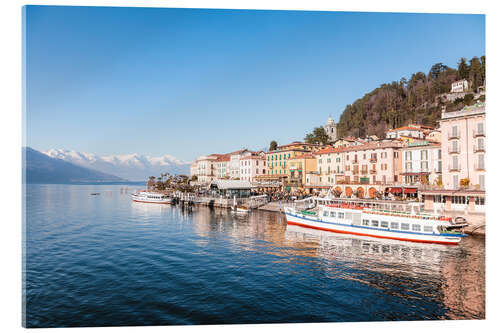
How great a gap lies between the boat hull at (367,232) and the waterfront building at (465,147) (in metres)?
4.77

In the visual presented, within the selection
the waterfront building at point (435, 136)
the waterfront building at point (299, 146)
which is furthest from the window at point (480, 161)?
the waterfront building at point (299, 146)

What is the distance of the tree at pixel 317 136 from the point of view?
64262mm

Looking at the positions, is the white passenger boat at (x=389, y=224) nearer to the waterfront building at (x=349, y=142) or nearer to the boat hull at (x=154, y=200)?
the waterfront building at (x=349, y=142)

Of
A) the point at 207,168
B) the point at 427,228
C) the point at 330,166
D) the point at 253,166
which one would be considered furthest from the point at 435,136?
the point at 207,168

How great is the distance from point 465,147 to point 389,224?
7.75 meters

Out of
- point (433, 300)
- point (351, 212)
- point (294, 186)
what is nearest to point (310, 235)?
point (351, 212)

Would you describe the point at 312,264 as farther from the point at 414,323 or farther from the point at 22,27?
the point at 22,27

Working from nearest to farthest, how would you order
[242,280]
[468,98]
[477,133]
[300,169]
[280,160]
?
[242,280]
[477,133]
[300,169]
[468,98]
[280,160]

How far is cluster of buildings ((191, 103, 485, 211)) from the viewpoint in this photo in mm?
21516

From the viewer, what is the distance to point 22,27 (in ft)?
25.1

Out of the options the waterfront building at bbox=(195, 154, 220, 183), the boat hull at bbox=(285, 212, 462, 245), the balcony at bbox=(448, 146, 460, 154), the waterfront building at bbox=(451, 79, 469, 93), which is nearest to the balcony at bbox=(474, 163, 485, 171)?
the balcony at bbox=(448, 146, 460, 154)

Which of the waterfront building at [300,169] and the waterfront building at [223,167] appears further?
the waterfront building at [223,167]

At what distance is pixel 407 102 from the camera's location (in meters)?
68.6

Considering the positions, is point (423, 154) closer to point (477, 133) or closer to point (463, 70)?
point (477, 133)
